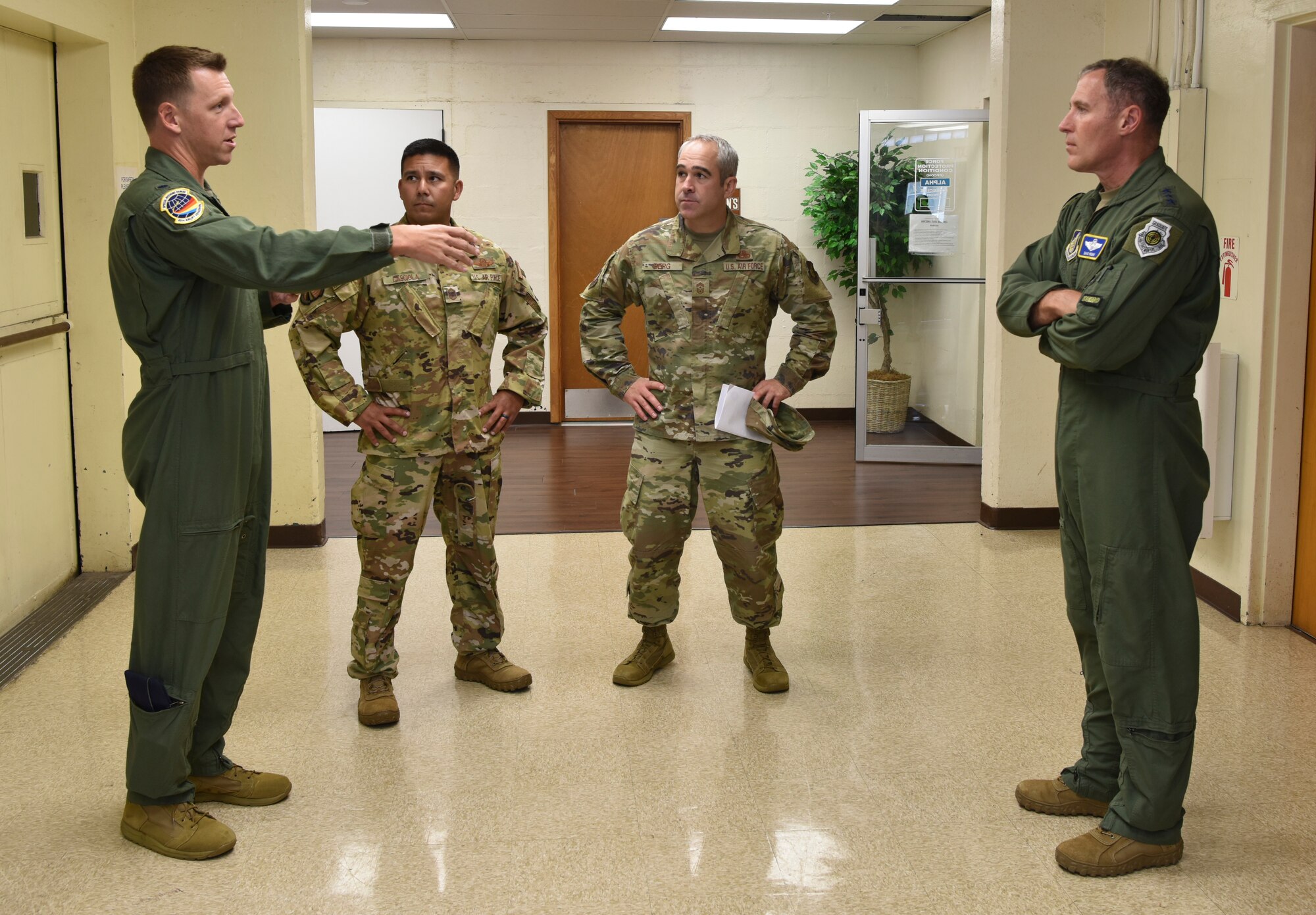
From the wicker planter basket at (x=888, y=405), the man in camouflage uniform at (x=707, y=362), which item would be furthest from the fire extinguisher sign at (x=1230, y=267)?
the wicker planter basket at (x=888, y=405)

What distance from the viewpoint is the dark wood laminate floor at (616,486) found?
6.07 metres

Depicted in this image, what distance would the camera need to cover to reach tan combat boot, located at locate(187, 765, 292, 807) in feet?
9.91

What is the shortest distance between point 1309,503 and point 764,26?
16.2ft

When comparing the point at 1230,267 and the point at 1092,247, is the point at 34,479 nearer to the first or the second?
the point at 1092,247

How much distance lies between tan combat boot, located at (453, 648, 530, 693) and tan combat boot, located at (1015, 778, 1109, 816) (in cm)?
151

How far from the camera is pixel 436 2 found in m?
7.20

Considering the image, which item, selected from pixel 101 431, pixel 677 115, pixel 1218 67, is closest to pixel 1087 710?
pixel 1218 67

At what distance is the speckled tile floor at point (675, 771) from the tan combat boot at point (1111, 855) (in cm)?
3

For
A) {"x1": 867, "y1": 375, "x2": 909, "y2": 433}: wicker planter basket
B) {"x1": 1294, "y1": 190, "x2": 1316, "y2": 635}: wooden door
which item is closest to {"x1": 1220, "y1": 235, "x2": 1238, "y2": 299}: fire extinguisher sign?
{"x1": 1294, "y1": 190, "x2": 1316, "y2": 635}: wooden door

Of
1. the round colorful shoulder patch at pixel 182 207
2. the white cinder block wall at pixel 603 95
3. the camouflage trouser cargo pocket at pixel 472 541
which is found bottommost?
the camouflage trouser cargo pocket at pixel 472 541

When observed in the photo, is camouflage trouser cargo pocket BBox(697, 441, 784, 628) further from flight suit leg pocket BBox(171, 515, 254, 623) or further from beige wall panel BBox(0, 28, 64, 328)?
beige wall panel BBox(0, 28, 64, 328)

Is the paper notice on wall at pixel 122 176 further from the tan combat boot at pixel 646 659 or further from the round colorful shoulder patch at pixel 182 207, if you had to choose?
the tan combat boot at pixel 646 659

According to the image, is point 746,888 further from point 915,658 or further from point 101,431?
point 101,431

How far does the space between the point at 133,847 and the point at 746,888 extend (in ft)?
4.51
